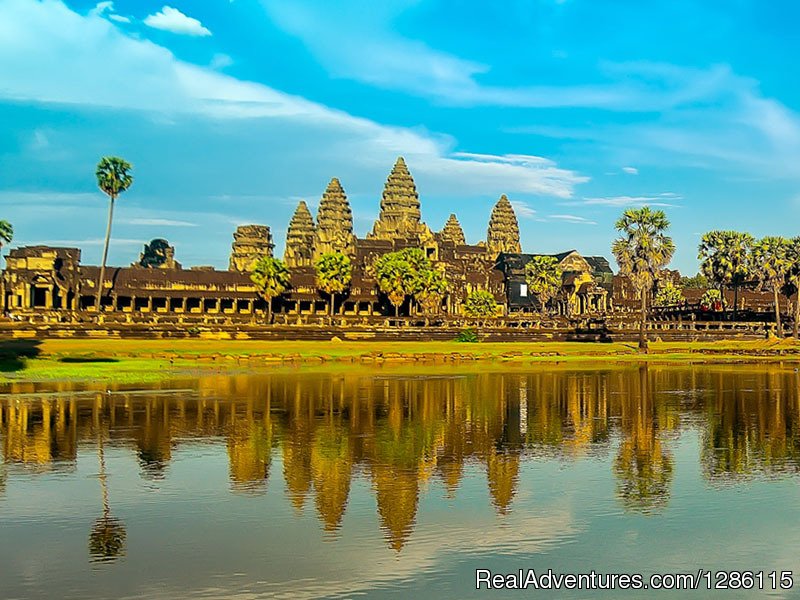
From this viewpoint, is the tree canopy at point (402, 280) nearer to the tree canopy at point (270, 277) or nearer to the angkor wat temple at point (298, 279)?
the angkor wat temple at point (298, 279)

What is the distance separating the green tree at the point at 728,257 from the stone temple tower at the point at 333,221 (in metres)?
83.5

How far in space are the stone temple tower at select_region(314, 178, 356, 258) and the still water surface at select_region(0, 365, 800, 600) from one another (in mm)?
148872

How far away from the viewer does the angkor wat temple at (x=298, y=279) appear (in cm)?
11594

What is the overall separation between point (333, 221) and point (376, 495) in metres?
172

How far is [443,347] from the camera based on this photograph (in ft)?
256

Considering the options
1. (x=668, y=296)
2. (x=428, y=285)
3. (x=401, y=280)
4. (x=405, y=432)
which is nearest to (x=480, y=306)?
(x=428, y=285)

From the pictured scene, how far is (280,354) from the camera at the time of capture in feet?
220

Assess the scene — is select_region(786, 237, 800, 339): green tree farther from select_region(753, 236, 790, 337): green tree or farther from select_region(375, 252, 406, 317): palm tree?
select_region(375, 252, 406, 317): palm tree

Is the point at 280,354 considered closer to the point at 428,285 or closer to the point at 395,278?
the point at 395,278

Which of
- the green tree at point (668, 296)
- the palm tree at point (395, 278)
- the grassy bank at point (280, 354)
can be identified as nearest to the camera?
the grassy bank at point (280, 354)

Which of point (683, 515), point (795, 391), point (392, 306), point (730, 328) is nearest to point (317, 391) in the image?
point (795, 391)

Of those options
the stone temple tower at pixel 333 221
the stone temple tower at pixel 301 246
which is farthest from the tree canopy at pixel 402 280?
the stone temple tower at pixel 301 246

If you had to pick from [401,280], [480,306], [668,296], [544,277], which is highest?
[544,277]

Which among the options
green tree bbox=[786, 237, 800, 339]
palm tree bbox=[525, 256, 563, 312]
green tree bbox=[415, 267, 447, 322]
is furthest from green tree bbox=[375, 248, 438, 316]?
green tree bbox=[786, 237, 800, 339]
